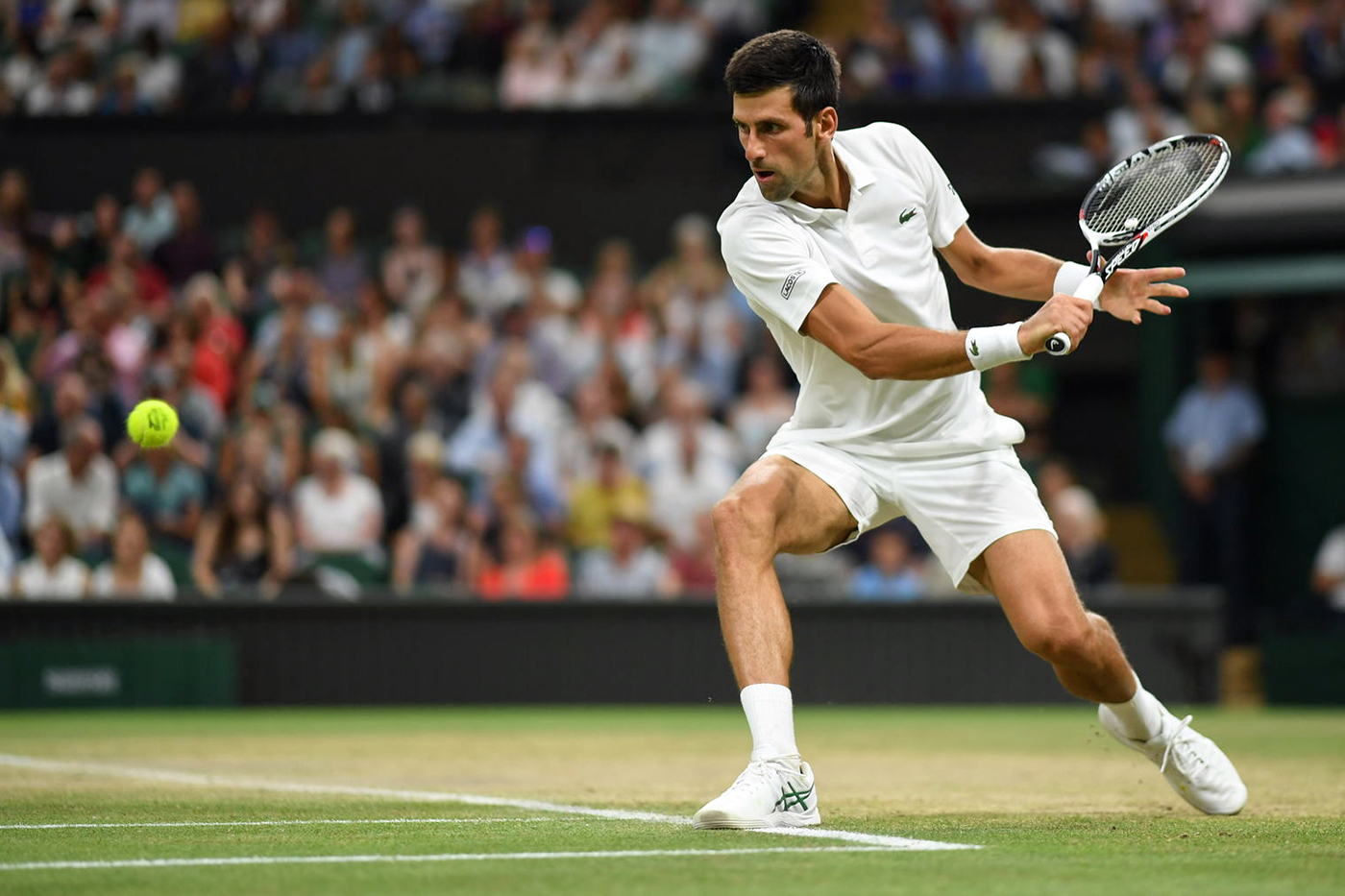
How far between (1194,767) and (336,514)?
893 centimetres

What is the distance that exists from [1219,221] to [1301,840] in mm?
11712

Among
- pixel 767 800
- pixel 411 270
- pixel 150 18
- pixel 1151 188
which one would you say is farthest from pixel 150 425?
pixel 150 18

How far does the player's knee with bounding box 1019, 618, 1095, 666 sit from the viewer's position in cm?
559

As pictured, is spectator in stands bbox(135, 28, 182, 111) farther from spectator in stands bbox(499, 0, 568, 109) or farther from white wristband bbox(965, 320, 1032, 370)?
white wristband bbox(965, 320, 1032, 370)

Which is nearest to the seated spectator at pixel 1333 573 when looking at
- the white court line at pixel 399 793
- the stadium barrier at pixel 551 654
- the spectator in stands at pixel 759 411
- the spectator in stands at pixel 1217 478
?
the spectator in stands at pixel 1217 478

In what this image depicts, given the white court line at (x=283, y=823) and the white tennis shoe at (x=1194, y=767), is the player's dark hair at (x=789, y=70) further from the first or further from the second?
the white court line at (x=283, y=823)

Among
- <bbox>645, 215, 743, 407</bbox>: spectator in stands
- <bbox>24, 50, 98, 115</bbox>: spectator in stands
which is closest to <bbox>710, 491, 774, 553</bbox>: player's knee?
<bbox>645, 215, 743, 407</bbox>: spectator in stands

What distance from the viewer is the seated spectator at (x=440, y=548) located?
45.5 feet

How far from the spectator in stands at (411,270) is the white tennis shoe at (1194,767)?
35.0ft

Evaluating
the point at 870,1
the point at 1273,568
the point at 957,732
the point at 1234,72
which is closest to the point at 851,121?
the point at 870,1

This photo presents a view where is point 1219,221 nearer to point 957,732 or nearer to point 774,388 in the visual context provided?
point 774,388

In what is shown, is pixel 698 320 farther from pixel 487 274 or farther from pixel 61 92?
pixel 61 92

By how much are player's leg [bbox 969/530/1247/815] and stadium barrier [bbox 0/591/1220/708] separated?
24.7 feet

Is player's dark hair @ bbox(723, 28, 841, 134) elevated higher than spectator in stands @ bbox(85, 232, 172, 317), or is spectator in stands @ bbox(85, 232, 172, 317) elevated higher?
spectator in stands @ bbox(85, 232, 172, 317)
